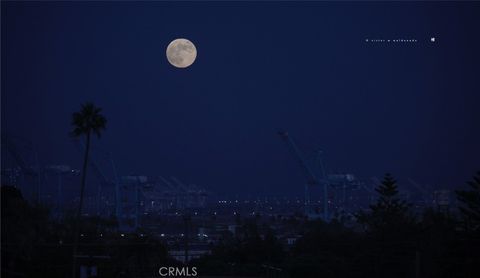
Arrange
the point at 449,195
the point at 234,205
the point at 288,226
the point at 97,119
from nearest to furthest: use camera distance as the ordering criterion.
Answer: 1. the point at 97,119
2. the point at 449,195
3. the point at 288,226
4. the point at 234,205

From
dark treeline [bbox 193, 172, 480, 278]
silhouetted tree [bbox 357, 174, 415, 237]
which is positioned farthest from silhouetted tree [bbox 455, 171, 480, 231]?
silhouetted tree [bbox 357, 174, 415, 237]

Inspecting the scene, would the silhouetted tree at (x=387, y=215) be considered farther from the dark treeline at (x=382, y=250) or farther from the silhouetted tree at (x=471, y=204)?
the silhouetted tree at (x=471, y=204)

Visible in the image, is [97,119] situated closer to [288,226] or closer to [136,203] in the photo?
[288,226]

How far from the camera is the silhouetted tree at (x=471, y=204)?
47500 millimetres

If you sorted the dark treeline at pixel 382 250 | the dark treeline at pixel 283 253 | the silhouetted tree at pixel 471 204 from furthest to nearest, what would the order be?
the silhouetted tree at pixel 471 204
the dark treeline at pixel 382 250
the dark treeline at pixel 283 253

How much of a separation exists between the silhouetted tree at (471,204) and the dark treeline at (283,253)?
59 mm

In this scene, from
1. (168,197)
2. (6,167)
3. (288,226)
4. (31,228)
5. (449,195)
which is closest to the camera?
(31,228)

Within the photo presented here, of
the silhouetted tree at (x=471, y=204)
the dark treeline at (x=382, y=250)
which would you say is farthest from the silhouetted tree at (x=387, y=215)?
the silhouetted tree at (x=471, y=204)

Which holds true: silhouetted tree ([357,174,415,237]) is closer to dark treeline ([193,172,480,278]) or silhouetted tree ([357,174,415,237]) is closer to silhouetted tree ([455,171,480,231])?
dark treeline ([193,172,480,278])

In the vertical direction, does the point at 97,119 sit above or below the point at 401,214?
above

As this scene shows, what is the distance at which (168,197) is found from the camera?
412ft

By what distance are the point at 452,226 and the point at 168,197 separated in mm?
80384

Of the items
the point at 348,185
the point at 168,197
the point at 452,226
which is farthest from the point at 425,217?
the point at 168,197

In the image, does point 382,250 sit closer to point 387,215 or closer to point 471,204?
point 471,204
